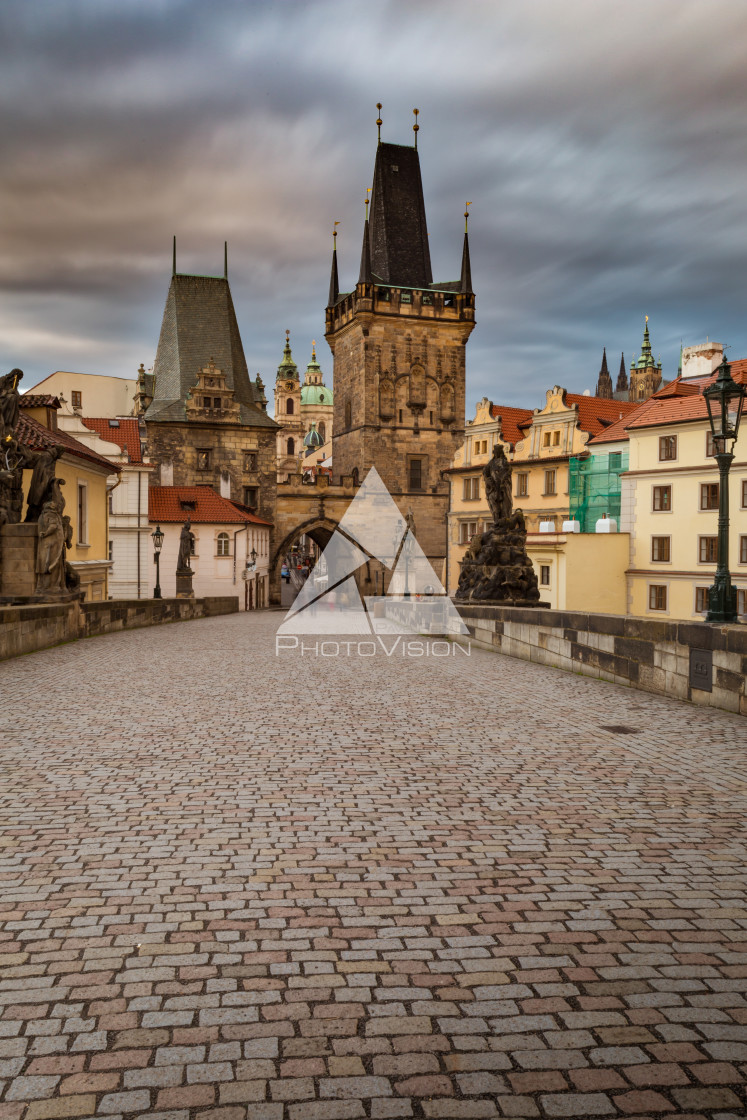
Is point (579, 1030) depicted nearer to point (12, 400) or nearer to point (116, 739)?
point (116, 739)

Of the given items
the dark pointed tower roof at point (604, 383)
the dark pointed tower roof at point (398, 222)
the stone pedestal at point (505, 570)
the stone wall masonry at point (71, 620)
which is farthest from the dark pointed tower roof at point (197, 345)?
the dark pointed tower roof at point (604, 383)

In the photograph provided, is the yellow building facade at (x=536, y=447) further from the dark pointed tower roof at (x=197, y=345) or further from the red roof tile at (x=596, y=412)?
the dark pointed tower roof at (x=197, y=345)

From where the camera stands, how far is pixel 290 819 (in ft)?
16.4

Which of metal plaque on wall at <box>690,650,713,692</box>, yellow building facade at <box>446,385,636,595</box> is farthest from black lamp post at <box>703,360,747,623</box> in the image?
yellow building facade at <box>446,385,636,595</box>

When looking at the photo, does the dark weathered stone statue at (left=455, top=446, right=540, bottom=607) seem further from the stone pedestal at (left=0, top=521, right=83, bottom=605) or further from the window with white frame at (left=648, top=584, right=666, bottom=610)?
the window with white frame at (left=648, top=584, right=666, bottom=610)

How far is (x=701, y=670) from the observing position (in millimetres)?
8984

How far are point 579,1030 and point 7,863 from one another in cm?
287

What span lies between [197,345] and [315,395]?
357ft

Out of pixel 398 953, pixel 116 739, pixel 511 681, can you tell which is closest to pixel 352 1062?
pixel 398 953

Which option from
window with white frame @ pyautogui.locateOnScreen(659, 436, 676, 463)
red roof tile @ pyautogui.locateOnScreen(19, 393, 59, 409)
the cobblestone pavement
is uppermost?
red roof tile @ pyautogui.locateOnScreen(19, 393, 59, 409)

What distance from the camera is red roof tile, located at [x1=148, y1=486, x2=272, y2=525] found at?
40.5 metres

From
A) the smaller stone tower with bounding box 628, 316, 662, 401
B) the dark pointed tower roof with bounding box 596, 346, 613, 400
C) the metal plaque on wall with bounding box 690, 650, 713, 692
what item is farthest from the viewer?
the dark pointed tower roof with bounding box 596, 346, 613, 400

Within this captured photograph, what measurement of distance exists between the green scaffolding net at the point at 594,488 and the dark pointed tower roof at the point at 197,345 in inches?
855

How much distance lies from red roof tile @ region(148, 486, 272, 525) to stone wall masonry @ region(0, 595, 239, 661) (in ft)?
44.9
